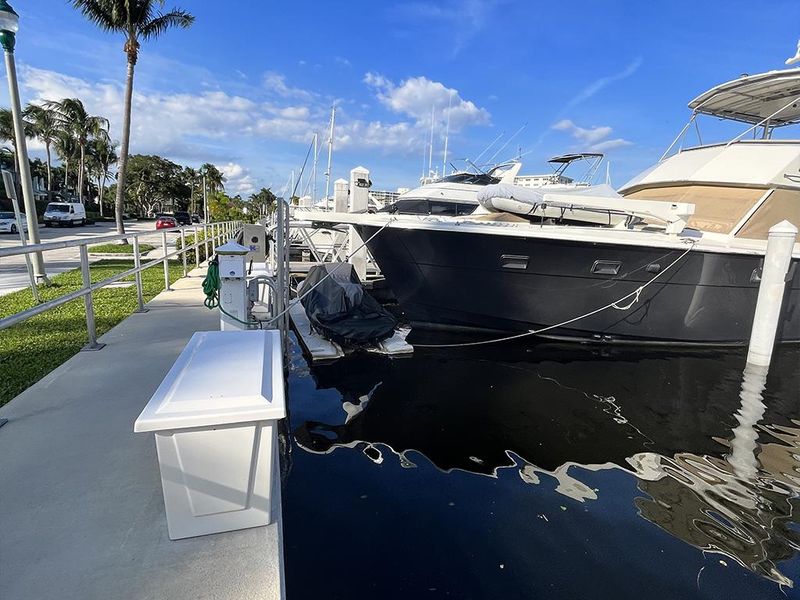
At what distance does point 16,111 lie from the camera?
793 centimetres

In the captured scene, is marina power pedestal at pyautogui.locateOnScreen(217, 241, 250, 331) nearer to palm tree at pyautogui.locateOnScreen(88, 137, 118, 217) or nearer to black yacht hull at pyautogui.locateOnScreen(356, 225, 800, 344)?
black yacht hull at pyautogui.locateOnScreen(356, 225, 800, 344)

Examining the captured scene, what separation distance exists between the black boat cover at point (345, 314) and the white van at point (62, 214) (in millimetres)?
32512

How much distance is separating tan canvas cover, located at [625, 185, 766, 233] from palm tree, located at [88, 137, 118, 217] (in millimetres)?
60354

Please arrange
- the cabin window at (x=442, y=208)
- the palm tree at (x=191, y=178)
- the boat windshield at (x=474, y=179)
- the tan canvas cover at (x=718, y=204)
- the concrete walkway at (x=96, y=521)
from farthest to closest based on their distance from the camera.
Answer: the palm tree at (x=191, y=178), the boat windshield at (x=474, y=179), the cabin window at (x=442, y=208), the tan canvas cover at (x=718, y=204), the concrete walkway at (x=96, y=521)

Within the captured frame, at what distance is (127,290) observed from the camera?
7977 millimetres

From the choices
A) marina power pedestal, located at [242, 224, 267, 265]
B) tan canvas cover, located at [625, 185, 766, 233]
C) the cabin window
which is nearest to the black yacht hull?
tan canvas cover, located at [625, 185, 766, 233]

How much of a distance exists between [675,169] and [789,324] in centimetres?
341

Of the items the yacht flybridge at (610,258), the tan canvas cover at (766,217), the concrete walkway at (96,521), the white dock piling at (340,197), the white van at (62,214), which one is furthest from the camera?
the white van at (62,214)

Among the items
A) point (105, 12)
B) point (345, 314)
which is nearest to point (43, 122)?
point (105, 12)

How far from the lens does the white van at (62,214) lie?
97.3 feet

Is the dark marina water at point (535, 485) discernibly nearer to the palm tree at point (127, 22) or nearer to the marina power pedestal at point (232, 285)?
the marina power pedestal at point (232, 285)

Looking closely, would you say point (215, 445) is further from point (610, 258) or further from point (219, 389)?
point (610, 258)

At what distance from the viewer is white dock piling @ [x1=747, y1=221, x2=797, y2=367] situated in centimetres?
621

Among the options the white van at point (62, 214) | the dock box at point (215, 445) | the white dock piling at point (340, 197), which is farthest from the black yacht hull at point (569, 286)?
the white van at point (62, 214)
